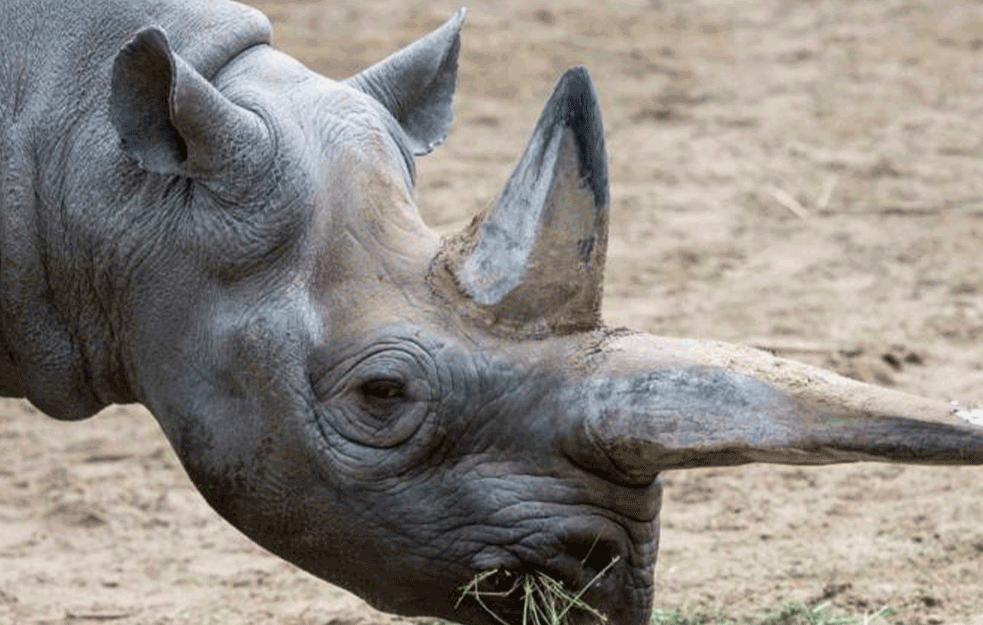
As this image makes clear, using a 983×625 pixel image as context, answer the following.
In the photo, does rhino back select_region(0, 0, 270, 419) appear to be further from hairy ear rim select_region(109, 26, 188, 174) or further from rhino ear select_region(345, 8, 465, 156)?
rhino ear select_region(345, 8, 465, 156)

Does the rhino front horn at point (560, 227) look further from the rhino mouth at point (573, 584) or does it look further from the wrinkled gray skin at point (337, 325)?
the rhino mouth at point (573, 584)

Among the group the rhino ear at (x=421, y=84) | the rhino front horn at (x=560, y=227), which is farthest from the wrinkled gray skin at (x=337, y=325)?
the rhino ear at (x=421, y=84)

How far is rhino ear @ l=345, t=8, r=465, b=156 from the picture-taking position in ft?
19.7

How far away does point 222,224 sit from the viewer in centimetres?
544

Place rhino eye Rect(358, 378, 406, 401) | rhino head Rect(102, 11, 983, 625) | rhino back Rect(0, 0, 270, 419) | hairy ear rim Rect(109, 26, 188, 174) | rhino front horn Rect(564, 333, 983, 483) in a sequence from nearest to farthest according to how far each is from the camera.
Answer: rhino front horn Rect(564, 333, 983, 483)
rhino head Rect(102, 11, 983, 625)
rhino eye Rect(358, 378, 406, 401)
hairy ear rim Rect(109, 26, 188, 174)
rhino back Rect(0, 0, 270, 419)

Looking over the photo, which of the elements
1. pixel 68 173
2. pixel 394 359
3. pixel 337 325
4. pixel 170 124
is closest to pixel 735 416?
pixel 394 359

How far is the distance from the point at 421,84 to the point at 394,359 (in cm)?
109

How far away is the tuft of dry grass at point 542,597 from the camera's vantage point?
5125 millimetres

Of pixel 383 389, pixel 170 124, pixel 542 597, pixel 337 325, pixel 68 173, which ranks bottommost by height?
pixel 542 597

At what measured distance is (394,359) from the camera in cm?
523

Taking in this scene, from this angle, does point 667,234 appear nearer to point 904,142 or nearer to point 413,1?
point 904,142

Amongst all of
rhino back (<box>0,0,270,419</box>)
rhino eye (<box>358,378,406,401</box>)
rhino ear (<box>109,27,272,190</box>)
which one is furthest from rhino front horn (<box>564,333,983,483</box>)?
rhino back (<box>0,0,270,419</box>)

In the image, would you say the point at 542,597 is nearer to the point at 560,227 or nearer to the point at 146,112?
the point at 560,227

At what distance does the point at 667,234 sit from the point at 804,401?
592 cm
